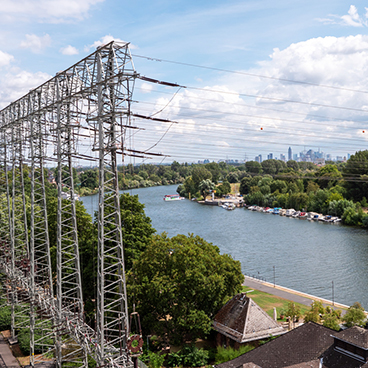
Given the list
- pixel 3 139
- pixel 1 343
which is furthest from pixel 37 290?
pixel 3 139

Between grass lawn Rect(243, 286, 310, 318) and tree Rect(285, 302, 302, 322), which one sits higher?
tree Rect(285, 302, 302, 322)

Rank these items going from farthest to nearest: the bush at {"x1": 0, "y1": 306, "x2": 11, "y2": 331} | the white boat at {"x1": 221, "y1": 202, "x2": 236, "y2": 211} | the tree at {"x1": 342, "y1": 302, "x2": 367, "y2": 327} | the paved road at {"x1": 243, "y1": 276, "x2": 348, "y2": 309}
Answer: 1. the white boat at {"x1": 221, "y1": 202, "x2": 236, "y2": 211}
2. the paved road at {"x1": 243, "y1": 276, "x2": 348, "y2": 309}
3. the bush at {"x1": 0, "y1": 306, "x2": 11, "y2": 331}
4. the tree at {"x1": 342, "y1": 302, "x2": 367, "y2": 327}

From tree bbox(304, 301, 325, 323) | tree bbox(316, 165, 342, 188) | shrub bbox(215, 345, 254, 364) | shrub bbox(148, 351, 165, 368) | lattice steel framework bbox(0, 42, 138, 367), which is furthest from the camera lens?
tree bbox(316, 165, 342, 188)

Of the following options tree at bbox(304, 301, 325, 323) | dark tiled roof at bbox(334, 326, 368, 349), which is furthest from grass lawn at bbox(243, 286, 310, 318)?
dark tiled roof at bbox(334, 326, 368, 349)

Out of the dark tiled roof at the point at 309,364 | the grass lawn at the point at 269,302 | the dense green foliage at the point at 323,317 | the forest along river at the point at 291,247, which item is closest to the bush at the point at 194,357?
the dense green foliage at the point at 323,317

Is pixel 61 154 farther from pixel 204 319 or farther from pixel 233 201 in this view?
pixel 233 201

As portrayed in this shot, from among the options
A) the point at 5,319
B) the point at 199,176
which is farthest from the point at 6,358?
the point at 199,176

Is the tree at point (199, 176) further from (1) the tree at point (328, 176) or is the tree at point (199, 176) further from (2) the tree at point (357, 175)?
(2) the tree at point (357, 175)

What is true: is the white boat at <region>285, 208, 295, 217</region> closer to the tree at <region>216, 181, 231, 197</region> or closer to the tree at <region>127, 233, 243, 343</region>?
the tree at <region>216, 181, 231, 197</region>
